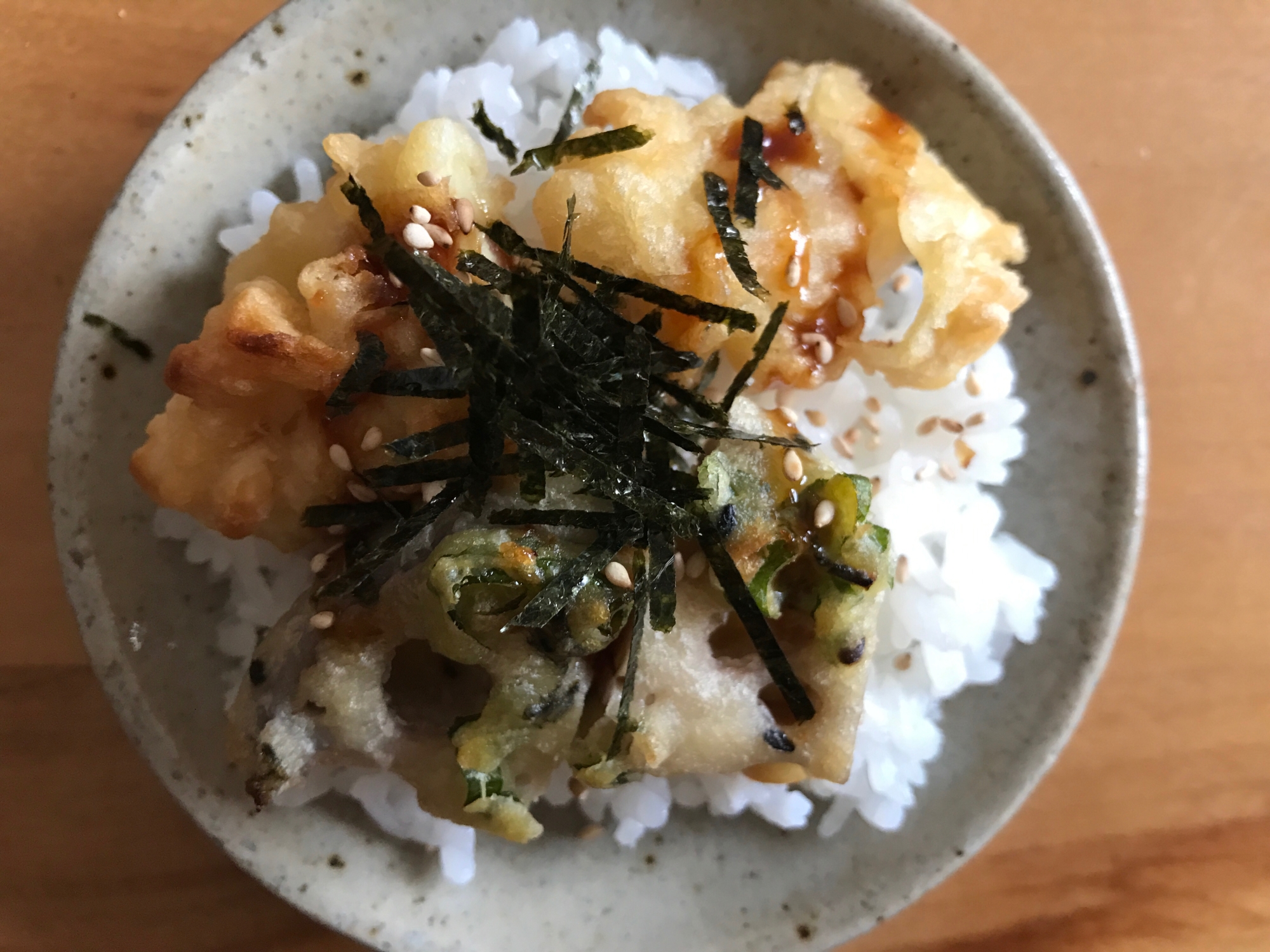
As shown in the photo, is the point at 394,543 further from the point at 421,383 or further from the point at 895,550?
the point at 895,550

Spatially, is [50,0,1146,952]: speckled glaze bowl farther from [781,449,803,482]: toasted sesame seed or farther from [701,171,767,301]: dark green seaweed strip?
[781,449,803,482]: toasted sesame seed

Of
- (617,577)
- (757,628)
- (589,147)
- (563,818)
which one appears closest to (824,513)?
(757,628)

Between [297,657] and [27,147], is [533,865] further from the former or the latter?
[27,147]

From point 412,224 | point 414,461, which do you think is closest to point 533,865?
point 414,461

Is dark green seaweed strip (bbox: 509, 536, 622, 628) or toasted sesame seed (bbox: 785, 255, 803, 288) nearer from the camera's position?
dark green seaweed strip (bbox: 509, 536, 622, 628)

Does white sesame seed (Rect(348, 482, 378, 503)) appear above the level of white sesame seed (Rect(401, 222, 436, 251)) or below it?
below

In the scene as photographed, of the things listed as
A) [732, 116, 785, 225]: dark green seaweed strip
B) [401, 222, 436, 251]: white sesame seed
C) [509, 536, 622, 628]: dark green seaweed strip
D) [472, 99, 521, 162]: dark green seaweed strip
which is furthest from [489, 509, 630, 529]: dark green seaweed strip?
[472, 99, 521, 162]: dark green seaweed strip
